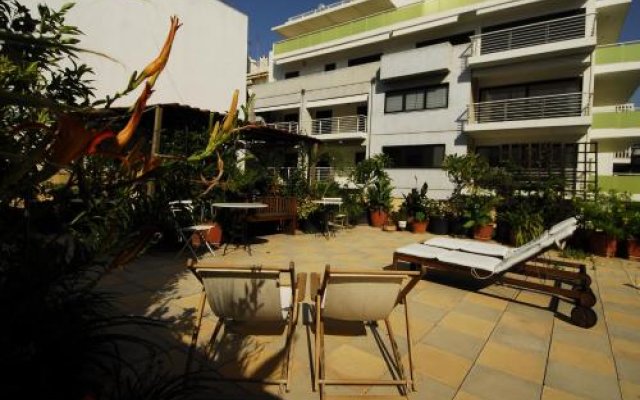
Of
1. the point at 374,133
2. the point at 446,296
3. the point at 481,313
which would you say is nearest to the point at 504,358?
the point at 481,313

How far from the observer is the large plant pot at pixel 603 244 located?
28.5 feet

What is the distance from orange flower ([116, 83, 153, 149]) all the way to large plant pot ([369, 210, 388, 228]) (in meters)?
13.2

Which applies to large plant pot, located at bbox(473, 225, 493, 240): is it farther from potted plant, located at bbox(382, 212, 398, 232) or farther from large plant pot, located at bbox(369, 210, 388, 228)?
large plant pot, located at bbox(369, 210, 388, 228)

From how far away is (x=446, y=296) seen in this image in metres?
5.24

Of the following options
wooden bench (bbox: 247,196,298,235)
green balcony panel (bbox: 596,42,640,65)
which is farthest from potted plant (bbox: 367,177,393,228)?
green balcony panel (bbox: 596,42,640,65)

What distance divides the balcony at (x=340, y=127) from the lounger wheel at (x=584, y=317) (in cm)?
1632

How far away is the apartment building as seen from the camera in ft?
46.6

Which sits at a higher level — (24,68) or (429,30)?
(429,30)

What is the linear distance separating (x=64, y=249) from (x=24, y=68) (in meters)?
1.18

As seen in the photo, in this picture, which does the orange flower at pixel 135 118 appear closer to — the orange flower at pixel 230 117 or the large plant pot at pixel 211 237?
the orange flower at pixel 230 117

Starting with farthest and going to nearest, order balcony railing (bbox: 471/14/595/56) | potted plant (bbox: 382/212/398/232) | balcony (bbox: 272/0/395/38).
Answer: balcony (bbox: 272/0/395/38) < balcony railing (bbox: 471/14/595/56) < potted plant (bbox: 382/212/398/232)

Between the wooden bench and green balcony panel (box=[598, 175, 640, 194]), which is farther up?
green balcony panel (box=[598, 175, 640, 194])

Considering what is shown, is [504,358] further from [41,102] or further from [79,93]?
[79,93]

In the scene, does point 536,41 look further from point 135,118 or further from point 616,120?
point 135,118
